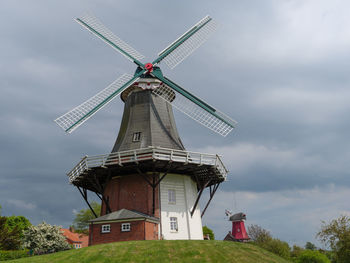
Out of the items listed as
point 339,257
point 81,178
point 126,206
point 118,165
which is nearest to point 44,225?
point 81,178

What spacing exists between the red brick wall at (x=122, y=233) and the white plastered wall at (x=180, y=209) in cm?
142

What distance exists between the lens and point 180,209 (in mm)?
21406

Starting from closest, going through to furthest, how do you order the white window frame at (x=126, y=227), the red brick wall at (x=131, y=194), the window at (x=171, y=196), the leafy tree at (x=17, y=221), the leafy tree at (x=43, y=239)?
the white window frame at (x=126, y=227)
the red brick wall at (x=131, y=194)
the window at (x=171, y=196)
the leafy tree at (x=43, y=239)
the leafy tree at (x=17, y=221)

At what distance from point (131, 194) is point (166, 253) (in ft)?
26.3

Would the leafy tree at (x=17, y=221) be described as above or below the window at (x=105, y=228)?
above

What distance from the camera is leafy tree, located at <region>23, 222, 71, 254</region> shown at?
74.4 ft

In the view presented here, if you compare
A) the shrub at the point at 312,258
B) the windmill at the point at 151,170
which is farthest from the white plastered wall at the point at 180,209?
the shrub at the point at 312,258

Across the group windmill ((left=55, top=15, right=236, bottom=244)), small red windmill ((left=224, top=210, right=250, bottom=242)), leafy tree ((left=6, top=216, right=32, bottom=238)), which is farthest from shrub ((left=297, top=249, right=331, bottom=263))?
leafy tree ((left=6, top=216, right=32, bottom=238))

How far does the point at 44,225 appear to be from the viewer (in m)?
23.2

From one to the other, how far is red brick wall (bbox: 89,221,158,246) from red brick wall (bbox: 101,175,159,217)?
1812 millimetres

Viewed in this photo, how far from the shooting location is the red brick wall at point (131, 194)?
20.7 m

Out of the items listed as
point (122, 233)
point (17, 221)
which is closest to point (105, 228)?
point (122, 233)

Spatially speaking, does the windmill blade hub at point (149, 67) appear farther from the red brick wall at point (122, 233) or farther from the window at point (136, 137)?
the red brick wall at point (122, 233)

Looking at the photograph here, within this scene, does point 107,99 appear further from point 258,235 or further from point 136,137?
point 258,235
